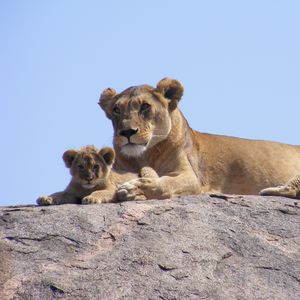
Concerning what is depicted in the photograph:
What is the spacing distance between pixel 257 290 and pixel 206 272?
15.4 inches

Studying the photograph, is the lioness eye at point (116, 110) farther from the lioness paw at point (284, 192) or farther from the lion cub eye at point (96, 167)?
the lioness paw at point (284, 192)

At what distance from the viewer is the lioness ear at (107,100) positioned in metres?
11.2

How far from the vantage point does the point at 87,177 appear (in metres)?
9.35

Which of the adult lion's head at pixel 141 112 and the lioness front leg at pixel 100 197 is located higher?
the adult lion's head at pixel 141 112

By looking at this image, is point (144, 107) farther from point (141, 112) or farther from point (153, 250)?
point (153, 250)

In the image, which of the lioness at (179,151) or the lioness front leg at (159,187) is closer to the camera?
the lioness front leg at (159,187)

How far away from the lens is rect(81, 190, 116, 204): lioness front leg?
29.8 feet

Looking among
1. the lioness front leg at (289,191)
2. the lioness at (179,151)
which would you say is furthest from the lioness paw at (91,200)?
the lioness front leg at (289,191)

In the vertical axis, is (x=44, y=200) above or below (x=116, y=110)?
below

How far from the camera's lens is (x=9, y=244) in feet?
26.4

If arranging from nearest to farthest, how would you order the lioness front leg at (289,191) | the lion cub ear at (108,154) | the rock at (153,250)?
the rock at (153,250) → the lion cub ear at (108,154) → the lioness front leg at (289,191)

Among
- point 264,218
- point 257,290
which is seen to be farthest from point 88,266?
point 264,218

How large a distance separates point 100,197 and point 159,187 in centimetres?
90

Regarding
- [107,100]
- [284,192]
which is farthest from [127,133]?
[284,192]
